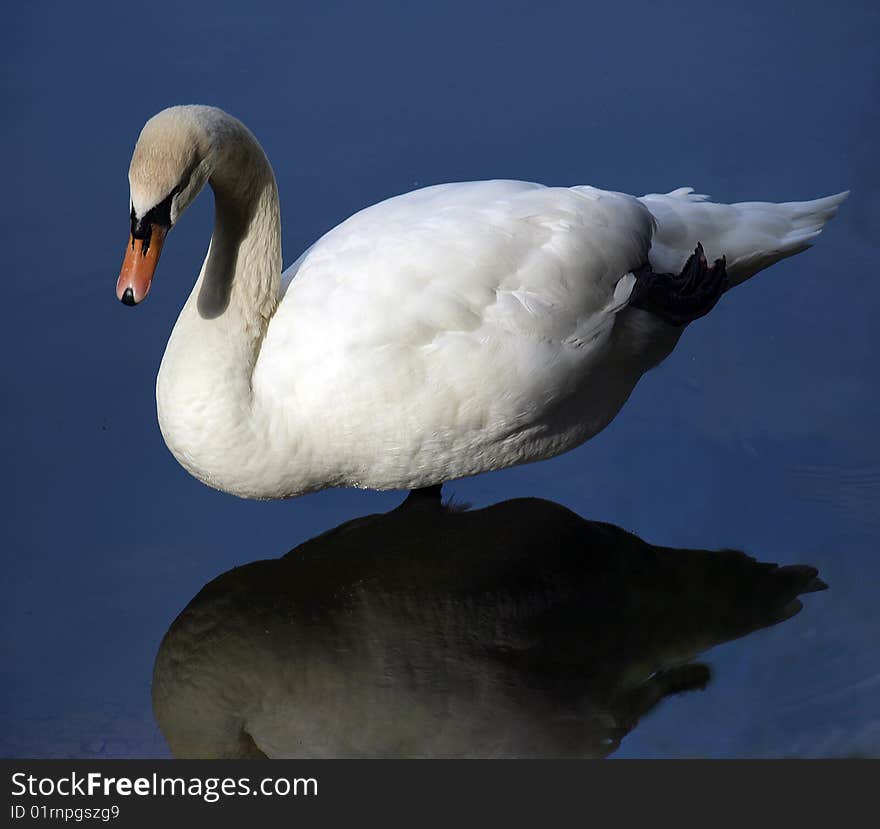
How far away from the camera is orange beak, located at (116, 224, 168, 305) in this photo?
399 cm

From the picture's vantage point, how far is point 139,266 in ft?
13.1

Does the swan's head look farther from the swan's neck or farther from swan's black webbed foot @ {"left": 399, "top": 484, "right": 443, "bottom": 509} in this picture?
swan's black webbed foot @ {"left": 399, "top": 484, "right": 443, "bottom": 509}

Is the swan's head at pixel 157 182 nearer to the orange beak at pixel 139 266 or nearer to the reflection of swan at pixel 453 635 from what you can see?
the orange beak at pixel 139 266

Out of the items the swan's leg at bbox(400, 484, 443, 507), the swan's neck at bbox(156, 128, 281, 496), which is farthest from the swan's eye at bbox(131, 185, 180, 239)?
the swan's leg at bbox(400, 484, 443, 507)

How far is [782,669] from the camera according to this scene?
169 inches

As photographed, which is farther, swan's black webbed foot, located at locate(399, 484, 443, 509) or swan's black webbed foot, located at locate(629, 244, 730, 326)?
swan's black webbed foot, located at locate(399, 484, 443, 509)

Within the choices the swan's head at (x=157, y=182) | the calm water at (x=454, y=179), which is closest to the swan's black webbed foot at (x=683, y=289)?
the calm water at (x=454, y=179)

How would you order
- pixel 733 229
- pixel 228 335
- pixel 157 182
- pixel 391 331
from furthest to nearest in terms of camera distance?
1. pixel 733 229
2. pixel 228 335
3. pixel 391 331
4. pixel 157 182

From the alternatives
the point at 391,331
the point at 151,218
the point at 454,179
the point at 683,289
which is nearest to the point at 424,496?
the point at 391,331

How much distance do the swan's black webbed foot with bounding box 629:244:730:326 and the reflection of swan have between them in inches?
28.8

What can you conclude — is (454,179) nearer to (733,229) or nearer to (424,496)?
(733,229)

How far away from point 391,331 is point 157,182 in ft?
2.56

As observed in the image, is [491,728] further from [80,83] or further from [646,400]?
[80,83]

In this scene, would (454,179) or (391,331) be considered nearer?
(391,331)
